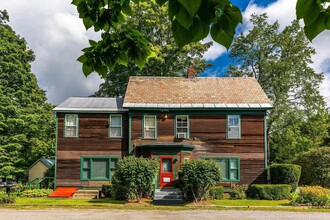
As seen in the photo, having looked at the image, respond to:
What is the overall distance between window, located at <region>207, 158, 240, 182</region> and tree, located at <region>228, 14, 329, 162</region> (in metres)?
11.1

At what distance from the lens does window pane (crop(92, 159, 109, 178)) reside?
85.5ft

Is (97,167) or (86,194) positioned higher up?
(97,167)

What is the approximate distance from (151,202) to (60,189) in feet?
25.2

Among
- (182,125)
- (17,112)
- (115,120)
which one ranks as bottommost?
(182,125)

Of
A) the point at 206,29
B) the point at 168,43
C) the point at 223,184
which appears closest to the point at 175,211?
the point at 223,184

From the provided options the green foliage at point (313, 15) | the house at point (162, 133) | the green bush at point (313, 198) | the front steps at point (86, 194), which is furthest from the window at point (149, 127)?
the green foliage at point (313, 15)

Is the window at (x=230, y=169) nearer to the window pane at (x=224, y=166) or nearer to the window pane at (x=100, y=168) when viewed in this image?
the window pane at (x=224, y=166)

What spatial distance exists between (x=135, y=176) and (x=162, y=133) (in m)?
6.49

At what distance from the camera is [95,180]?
2589 centimetres

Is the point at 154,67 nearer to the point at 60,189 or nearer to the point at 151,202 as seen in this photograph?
the point at 60,189

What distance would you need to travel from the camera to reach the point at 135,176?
1981 cm

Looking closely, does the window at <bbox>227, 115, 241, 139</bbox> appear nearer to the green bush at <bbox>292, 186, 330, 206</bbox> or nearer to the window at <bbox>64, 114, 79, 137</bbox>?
the green bush at <bbox>292, 186, 330, 206</bbox>

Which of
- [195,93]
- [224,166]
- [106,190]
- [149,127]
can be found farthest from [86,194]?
[195,93]

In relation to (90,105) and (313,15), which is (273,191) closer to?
(90,105)
